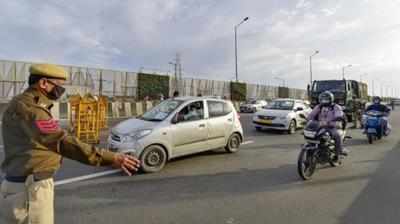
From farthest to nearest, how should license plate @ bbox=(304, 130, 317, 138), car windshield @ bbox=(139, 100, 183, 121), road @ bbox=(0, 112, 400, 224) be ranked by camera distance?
car windshield @ bbox=(139, 100, 183, 121) → license plate @ bbox=(304, 130, 317, 138) → road @ bbox=(0, 112, 400, 224)

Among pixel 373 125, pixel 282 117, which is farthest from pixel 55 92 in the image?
pixel 282 117

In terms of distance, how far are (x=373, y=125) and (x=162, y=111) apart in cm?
792

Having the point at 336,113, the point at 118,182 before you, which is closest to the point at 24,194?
the point at 118,182

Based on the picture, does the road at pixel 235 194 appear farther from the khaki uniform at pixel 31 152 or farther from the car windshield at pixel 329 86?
the car windshield at pixel 329 86

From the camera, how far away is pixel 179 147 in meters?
6.80

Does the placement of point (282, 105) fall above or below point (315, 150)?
above

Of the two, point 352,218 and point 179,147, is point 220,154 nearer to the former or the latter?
point 179,147

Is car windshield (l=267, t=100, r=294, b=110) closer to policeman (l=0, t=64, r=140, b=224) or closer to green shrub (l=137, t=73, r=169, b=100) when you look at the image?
policeman (l=0, t=64, r=140, b=224)

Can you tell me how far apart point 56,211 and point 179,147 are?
3.15 metres

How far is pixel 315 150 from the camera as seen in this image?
240 inches

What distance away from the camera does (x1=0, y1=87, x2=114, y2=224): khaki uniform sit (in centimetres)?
195

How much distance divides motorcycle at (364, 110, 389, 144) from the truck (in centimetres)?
529

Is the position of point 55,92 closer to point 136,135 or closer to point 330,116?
point 136,135

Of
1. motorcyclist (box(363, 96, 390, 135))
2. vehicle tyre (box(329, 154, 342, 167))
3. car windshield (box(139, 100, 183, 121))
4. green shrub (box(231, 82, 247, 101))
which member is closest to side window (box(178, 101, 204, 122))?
car windshield (box(139, 100, 183, 121))
